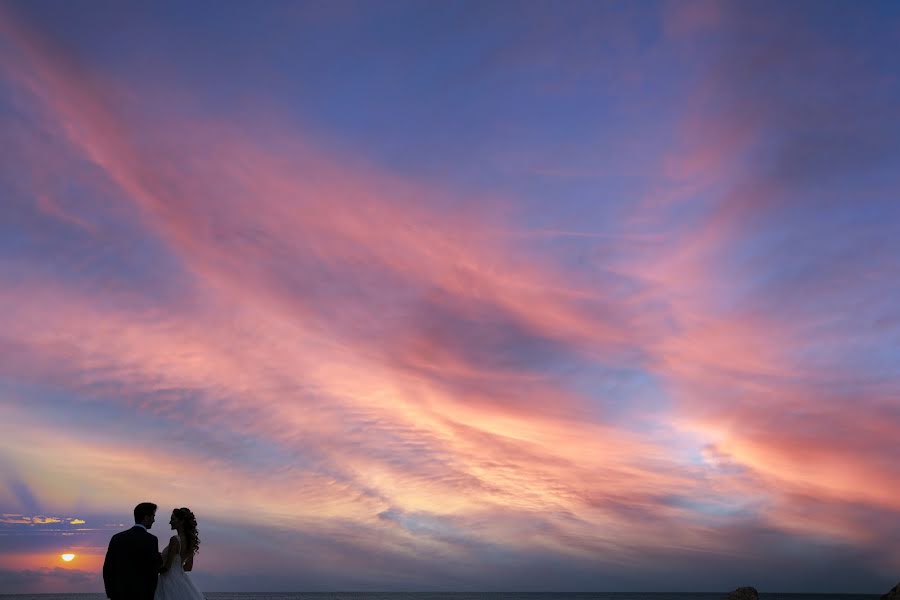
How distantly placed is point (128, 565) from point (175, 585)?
1951 millimetres

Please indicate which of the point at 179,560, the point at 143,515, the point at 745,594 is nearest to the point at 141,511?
the point at 143,515

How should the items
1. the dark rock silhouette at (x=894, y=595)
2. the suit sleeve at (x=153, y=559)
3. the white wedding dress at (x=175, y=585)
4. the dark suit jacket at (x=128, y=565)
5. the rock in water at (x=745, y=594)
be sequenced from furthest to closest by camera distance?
the rock in water at (x=745, y=594)
the dark rock silhouette at (x=894, y=595)
the white wedding dress at (x=175, y=585)
the suit sleeve at (x=153, y=559)
the dark suit jacket at (x=128, y=565)

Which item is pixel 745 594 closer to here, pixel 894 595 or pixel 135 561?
pixel 894 595

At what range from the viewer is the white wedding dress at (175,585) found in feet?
42.4

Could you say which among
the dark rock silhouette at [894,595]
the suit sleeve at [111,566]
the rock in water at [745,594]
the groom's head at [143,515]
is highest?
the groom's head at [143,515]

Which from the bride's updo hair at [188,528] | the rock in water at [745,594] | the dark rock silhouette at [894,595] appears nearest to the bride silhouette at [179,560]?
the bride's updo hair at [188,528]

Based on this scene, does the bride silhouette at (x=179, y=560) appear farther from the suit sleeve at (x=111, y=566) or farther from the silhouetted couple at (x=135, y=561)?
the suit sleeve at (x=111, y=566)

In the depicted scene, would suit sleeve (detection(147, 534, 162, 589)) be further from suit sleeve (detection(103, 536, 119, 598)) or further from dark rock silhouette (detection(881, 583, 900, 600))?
dark rock silhouette (detection(881, 583, 900, 600))

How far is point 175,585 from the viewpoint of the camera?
515 inches

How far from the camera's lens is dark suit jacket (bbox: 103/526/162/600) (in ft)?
37.3

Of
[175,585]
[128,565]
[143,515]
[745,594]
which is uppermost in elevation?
[143,515]

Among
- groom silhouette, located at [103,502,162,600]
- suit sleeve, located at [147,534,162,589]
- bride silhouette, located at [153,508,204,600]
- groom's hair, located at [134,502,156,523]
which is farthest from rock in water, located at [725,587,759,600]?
groom's hair, located at [134,502,156,523]

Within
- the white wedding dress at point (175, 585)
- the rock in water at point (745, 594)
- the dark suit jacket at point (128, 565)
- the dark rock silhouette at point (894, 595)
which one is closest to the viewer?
the dark suit jacket at point (128, 565)

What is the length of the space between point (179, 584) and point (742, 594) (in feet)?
135
